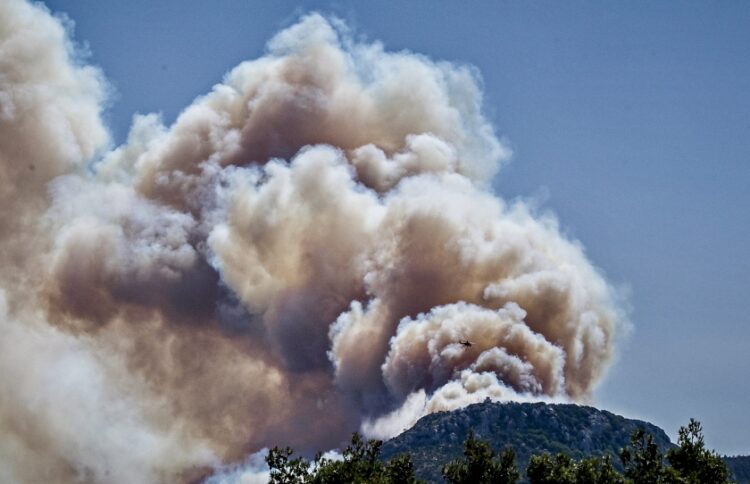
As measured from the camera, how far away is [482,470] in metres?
121

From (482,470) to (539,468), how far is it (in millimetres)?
7610

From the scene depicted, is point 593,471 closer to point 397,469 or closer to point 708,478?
point 708,478

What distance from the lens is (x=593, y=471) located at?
376 feet

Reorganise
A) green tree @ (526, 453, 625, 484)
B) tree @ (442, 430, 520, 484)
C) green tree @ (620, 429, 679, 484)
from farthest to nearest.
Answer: tree @ (442, 430, 520, 484), green tree @ (620, 429, 679, 484), green tree @ (526, 453, 625, 484)

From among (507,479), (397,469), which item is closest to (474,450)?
(507,479)

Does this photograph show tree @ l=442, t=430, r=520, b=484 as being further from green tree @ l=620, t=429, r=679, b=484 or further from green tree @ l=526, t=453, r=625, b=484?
green tree @ l=620, t=429, r=679, b=484

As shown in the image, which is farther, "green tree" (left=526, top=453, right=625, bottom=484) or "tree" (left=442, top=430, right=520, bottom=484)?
"tree" (left=442, top=430, right=520, bottom=484)

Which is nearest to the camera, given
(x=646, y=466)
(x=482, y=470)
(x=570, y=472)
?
(x=570, y=472)

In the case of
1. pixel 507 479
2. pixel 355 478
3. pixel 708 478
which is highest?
pixel 355 478

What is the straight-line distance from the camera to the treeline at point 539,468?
11512cm

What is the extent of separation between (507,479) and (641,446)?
17.5 m

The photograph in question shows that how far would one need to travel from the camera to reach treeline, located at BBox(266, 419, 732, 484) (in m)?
115

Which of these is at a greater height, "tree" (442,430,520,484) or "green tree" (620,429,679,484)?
"tree" (442,430,520,484)

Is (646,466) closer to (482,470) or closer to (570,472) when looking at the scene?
(570,472)
